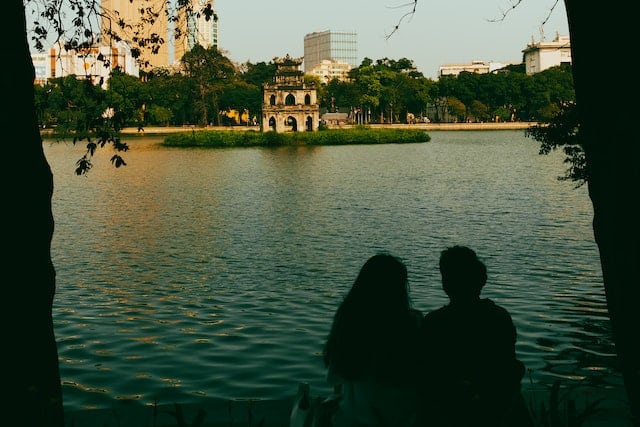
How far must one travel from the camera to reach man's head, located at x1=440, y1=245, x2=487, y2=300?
3887 mm

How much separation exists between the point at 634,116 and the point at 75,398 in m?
6.88

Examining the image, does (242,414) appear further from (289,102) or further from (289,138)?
(289,102)

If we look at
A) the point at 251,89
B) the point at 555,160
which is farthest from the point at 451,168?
the point at 251,89

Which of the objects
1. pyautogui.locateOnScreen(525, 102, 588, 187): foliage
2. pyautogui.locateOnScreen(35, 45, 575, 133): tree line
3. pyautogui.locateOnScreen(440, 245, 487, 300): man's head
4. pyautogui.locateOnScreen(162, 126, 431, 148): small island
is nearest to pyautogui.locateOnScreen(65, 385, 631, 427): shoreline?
pyautogui.locateOnScreen(440, 245, 487, 300): man's head

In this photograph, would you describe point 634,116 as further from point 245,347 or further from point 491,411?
point 245,347

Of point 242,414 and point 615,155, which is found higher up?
point 615,155

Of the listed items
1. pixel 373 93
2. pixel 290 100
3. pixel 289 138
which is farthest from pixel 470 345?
pixel 373 93

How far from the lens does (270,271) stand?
16.4 m

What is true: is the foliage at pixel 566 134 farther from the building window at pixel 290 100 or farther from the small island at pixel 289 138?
the building window at pixel 290 100

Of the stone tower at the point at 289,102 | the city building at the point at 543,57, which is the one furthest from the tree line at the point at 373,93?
the city building at the point at 543,57

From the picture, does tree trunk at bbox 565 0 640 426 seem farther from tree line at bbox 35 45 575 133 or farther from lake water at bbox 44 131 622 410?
tree line at bbox 35 45 575 133

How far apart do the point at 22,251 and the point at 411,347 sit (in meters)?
1.89

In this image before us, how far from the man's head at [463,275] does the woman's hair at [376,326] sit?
22 cm

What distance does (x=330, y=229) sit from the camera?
22797mm
